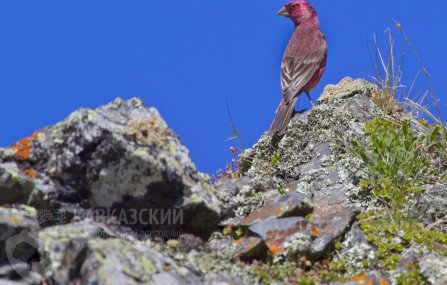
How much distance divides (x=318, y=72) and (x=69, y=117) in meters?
5.73

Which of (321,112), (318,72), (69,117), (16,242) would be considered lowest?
(16,242)

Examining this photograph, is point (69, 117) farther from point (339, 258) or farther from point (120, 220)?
point (339, 258)

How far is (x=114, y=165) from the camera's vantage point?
5902mm

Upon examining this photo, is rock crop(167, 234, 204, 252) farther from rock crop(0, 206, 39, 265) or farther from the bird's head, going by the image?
the bird's head

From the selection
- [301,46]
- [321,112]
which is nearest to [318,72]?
[301,46]

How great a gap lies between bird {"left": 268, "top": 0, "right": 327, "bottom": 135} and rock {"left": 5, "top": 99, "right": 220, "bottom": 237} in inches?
148

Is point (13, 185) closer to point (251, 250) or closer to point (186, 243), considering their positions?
point (186, 243)

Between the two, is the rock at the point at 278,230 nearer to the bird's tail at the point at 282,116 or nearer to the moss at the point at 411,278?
the moss at the point at 411,278

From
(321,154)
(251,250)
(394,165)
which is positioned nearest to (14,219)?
(251,250)

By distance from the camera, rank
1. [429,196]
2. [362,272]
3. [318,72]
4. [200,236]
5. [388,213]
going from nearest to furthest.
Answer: [362,272] → [200,236] → [388,213] → [429,196] → [318,72]

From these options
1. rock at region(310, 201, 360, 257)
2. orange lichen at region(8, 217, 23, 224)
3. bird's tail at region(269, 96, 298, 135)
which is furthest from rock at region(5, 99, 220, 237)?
bird's tail at region(269, 96, 298, 135)

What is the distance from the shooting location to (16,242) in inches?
225

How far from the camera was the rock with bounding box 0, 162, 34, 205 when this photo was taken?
5973 mm

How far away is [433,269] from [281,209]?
132cm
